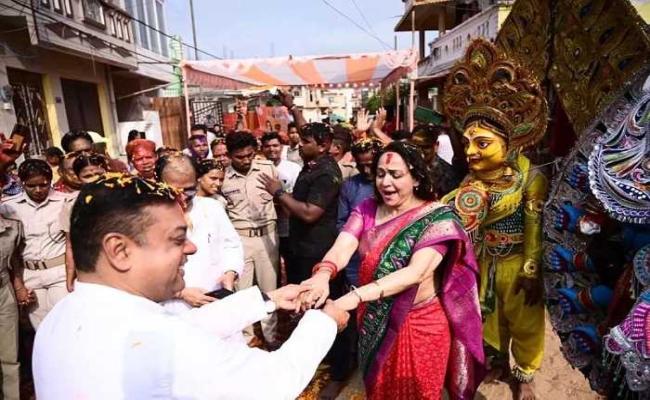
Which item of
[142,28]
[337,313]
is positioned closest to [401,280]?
[337,313]

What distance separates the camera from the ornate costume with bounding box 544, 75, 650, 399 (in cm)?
146

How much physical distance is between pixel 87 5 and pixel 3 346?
8007 mm

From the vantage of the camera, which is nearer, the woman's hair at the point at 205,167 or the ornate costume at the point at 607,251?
the ornate costume at the point at 607,251

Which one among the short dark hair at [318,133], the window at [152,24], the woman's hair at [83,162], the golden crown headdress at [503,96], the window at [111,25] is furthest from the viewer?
the window at [152,24]

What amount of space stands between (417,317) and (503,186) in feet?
3.37

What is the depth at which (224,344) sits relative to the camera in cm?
108

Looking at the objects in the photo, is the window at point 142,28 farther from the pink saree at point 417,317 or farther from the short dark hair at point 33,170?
the pink saree at point 417,317

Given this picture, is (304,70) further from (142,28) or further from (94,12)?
(142,28)

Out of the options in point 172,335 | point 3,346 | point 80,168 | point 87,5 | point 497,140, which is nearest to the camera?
point 172,335

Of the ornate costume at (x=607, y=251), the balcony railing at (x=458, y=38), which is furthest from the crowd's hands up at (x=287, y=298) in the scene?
the balcony railing at (x=458, y=38)

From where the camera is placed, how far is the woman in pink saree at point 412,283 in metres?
2.06

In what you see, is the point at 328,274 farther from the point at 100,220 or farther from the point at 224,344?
the point at 100,220

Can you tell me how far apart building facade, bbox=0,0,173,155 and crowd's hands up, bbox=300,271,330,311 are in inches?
240

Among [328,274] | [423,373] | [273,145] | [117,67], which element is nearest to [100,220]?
[328,274]
